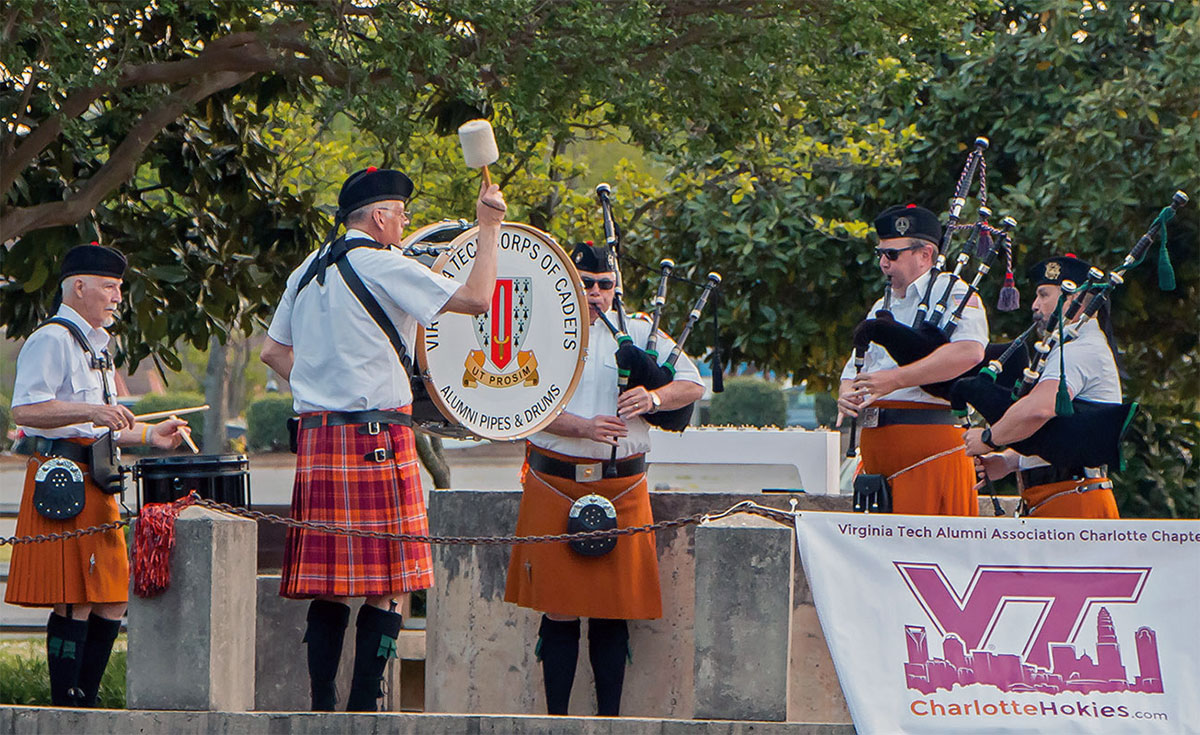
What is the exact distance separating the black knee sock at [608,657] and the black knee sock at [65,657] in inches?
74.4

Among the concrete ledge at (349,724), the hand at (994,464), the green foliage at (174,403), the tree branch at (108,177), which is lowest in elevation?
the concrete ledge at (349,724)

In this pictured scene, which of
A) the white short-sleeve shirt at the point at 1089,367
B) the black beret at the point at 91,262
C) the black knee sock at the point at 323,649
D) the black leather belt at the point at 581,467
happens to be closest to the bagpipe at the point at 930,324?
the white short-sleeve shirt at the point at 1089,367

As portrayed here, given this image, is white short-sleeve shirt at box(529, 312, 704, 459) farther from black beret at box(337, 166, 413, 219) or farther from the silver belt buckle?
black beret at box(337, 166, 413, 219)

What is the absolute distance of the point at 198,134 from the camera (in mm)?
9391

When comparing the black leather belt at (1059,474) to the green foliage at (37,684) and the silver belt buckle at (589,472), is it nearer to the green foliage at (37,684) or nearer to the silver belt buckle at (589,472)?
the silver belt buckle at (589,472)

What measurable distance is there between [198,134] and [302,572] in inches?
181

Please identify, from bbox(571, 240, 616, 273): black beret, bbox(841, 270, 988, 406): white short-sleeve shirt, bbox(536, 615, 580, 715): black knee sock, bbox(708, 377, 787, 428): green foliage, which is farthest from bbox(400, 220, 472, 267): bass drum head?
bbox(708, 377, 787, 428): green foliage

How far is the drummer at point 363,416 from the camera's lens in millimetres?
5352

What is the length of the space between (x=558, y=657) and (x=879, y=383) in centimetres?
157

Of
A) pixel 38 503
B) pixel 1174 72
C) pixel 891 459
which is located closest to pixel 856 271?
pixel 1174 72

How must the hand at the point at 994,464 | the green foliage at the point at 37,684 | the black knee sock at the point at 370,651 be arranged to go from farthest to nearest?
the green foliage at the point at 37,684, the hand at the point at 994,464, the black knee sock at the point at 370,651

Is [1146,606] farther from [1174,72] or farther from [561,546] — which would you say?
[1174,72]

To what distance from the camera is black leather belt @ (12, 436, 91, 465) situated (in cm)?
639

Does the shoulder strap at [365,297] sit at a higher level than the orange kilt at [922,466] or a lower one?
higher
